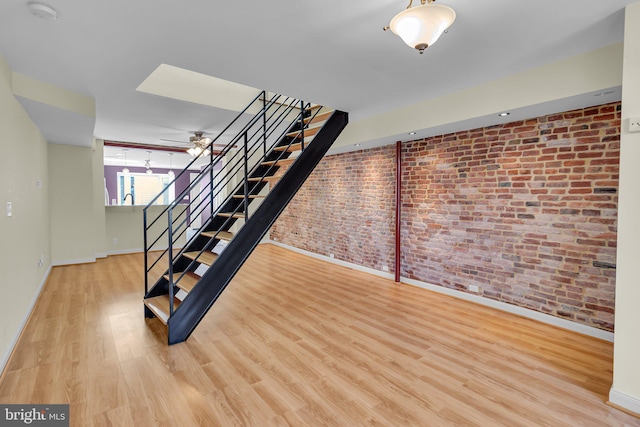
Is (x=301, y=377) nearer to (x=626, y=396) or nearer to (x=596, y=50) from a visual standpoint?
(x=626, y=396)

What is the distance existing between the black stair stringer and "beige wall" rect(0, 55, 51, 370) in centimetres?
127

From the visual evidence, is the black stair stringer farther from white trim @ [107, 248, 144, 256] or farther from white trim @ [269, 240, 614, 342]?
white trim @ [107, 248, 144, 256]

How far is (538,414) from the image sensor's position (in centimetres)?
190

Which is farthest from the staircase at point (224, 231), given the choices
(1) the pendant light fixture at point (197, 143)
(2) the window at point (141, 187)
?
(2) the window at point (141, 187)

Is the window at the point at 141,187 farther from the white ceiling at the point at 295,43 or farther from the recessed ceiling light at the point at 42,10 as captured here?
the recessed ceiling light at the point at 42,10

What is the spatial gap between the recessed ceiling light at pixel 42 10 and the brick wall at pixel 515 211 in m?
4.04

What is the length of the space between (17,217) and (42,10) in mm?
2102

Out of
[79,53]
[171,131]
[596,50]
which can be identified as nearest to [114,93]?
[79,53]

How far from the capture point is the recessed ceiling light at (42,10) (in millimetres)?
1788

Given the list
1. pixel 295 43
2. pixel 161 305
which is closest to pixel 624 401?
pixel 295 43

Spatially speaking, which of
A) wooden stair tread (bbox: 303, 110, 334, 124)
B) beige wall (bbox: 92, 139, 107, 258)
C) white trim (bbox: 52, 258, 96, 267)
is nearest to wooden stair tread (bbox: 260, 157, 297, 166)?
wooden stair tread (bbox: 303, 110, 334, 124)

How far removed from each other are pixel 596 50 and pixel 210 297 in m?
3.91

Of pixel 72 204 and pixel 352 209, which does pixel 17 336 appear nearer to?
pixel 72 204

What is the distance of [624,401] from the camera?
6.32ft
